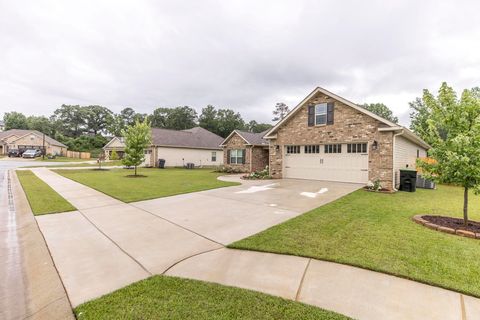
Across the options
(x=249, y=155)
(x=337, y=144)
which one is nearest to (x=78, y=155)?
(x=249, y=155)

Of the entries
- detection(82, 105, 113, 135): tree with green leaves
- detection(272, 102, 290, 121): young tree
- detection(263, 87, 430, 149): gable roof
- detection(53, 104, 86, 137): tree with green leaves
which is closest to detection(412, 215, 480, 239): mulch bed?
detection(263, 87, 430, 149): gable roof

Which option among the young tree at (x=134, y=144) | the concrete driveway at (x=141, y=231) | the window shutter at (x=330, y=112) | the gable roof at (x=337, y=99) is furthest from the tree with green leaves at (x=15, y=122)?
the window shutter at (x=330, y=112)

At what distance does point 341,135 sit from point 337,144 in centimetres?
58

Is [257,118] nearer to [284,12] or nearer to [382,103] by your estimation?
[382,103]

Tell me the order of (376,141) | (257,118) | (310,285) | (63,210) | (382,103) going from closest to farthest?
(310,285), (63,210), (376,141), (382,103), (257,118)

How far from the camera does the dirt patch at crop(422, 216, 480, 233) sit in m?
4.79

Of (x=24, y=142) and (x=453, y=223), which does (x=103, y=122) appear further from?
(x=453, y=223)

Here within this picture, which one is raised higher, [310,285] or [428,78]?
[428,78]

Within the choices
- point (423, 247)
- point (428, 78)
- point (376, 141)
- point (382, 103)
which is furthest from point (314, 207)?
point (382, 103)

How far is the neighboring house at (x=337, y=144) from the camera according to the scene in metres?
10.9

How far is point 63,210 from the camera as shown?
6.38m

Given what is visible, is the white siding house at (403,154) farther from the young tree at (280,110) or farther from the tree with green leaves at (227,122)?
the young tree at (280,110)

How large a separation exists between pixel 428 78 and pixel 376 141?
13.7 metres

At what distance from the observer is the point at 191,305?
231 cm
